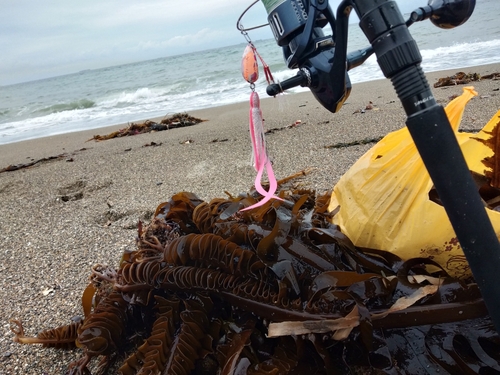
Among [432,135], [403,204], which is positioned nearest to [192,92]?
[403,204]

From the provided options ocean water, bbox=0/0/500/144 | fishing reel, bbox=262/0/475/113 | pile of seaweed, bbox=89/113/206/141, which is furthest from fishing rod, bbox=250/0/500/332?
ocean water, bbox=0/0/500/144

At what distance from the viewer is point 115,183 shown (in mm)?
3209

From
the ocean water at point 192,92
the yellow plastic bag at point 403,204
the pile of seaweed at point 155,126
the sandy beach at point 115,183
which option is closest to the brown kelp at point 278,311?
the yellow plastic bag at point 403,204

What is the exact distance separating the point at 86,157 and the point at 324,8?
14.4 ft

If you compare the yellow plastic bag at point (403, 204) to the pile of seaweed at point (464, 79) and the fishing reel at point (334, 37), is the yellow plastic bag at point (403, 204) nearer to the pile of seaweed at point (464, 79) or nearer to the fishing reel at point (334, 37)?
the fishing reel at point (334, 37)

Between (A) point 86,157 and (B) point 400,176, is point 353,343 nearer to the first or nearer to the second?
(B) point 400,176

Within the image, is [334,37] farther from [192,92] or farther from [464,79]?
[192,92]

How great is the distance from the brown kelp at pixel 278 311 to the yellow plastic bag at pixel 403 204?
4 centimetres

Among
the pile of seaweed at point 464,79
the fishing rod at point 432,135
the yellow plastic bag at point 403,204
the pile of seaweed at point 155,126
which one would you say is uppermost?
the pile of seaweed at point 155,126

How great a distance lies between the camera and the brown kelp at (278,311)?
0.92 m

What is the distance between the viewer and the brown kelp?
916 millimetres

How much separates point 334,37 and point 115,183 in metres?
2.83

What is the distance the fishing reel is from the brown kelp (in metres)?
0.50

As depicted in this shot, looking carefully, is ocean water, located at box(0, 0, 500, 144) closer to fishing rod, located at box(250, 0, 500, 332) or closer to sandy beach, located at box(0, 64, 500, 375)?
sandy beach, located at box(0, 64, 500, 375)
